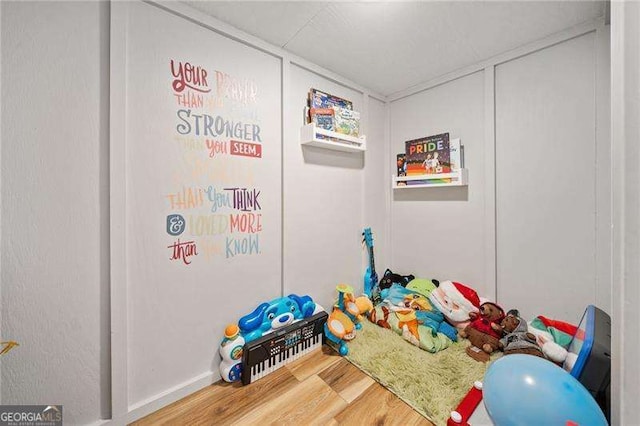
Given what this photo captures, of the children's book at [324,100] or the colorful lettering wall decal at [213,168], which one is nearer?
the colorful lettering wall decal at [213,168]

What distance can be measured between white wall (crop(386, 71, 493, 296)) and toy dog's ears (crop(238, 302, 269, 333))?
159 centimetres

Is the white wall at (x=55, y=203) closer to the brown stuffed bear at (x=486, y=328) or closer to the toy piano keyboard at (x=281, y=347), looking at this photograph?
the toy piano keyboard at (x=281, y=347)

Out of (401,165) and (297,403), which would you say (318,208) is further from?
(297,403)

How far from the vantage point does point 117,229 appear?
1.18m

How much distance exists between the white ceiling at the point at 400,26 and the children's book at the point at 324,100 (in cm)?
25

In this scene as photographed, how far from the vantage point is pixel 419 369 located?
1526mm

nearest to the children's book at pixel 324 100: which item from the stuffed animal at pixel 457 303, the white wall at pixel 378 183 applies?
the white wall at pixel 378 183

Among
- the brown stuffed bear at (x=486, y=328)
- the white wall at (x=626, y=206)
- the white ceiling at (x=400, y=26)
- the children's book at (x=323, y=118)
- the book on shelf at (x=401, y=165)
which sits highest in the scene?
the white ceiling at (x=400, y=26)

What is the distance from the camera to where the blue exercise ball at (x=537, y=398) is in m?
0.75

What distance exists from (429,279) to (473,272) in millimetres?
401

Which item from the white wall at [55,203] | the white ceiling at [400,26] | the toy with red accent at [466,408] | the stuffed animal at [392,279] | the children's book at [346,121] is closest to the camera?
the white wall at [55,203]

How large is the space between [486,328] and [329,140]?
1.84 m

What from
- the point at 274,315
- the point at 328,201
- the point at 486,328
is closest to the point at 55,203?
the point at 274,315

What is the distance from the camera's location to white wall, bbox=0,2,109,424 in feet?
3.21
